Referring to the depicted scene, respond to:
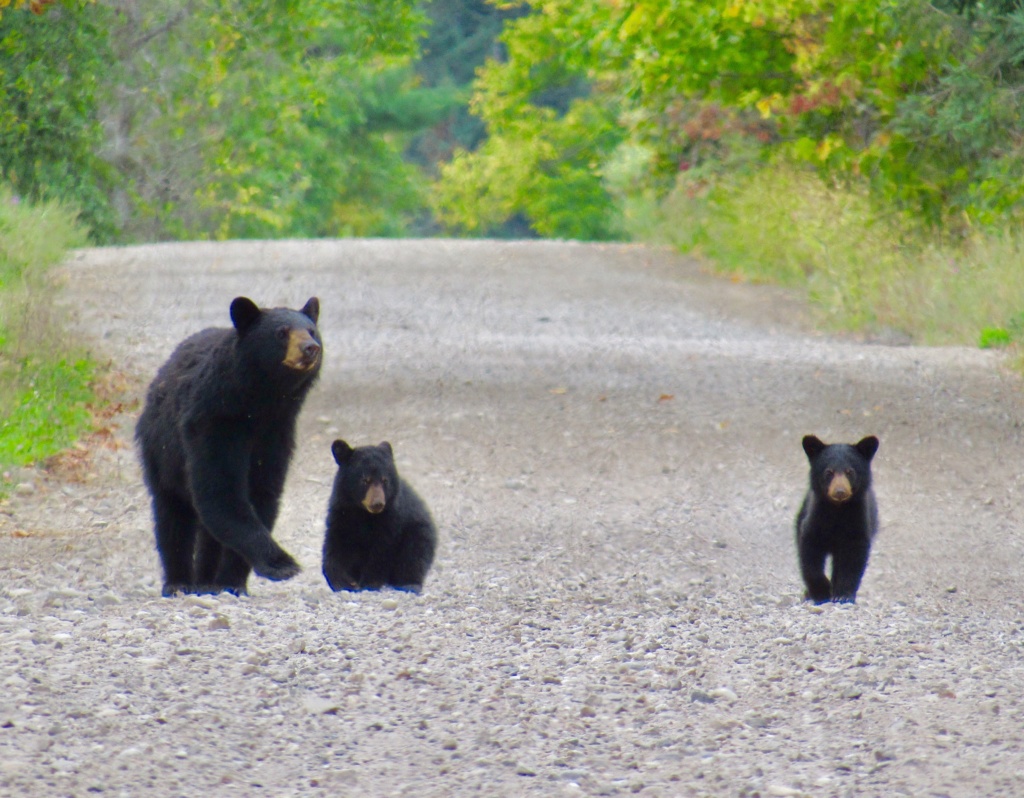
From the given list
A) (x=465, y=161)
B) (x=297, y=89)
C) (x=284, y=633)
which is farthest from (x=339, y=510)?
(x=465, y=161)

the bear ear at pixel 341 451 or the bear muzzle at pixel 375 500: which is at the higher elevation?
the bear ear at pixel 341 451

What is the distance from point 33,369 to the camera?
1149 cm

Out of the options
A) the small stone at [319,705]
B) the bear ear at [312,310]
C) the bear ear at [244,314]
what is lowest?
the small stone at [319,705]

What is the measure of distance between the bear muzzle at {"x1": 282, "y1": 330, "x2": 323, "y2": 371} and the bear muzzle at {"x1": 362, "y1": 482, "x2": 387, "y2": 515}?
2.25 ft

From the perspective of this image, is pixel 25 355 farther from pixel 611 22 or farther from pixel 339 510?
pixel 611 22

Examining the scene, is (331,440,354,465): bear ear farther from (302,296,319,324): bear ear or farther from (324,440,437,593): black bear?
(302,296,319,324): bear ear

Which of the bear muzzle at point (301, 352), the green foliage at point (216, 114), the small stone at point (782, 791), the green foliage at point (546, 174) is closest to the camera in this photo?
the small stone at point (782, 791)

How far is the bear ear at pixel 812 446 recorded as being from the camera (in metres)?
7.04

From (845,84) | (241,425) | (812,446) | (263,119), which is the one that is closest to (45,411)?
(241,425)

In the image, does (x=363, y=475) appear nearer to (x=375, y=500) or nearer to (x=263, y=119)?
(x=375, y=500)

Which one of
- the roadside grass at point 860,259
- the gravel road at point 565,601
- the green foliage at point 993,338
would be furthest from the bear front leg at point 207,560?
the green foliage at point 993,338

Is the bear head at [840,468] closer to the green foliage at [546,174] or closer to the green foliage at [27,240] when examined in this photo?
the green foliage at [27,240]

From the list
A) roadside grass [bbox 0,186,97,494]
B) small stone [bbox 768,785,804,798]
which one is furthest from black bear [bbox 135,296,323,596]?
roadside grass [bbox 0,186,97,494]

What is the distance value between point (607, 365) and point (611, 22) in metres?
4.83
